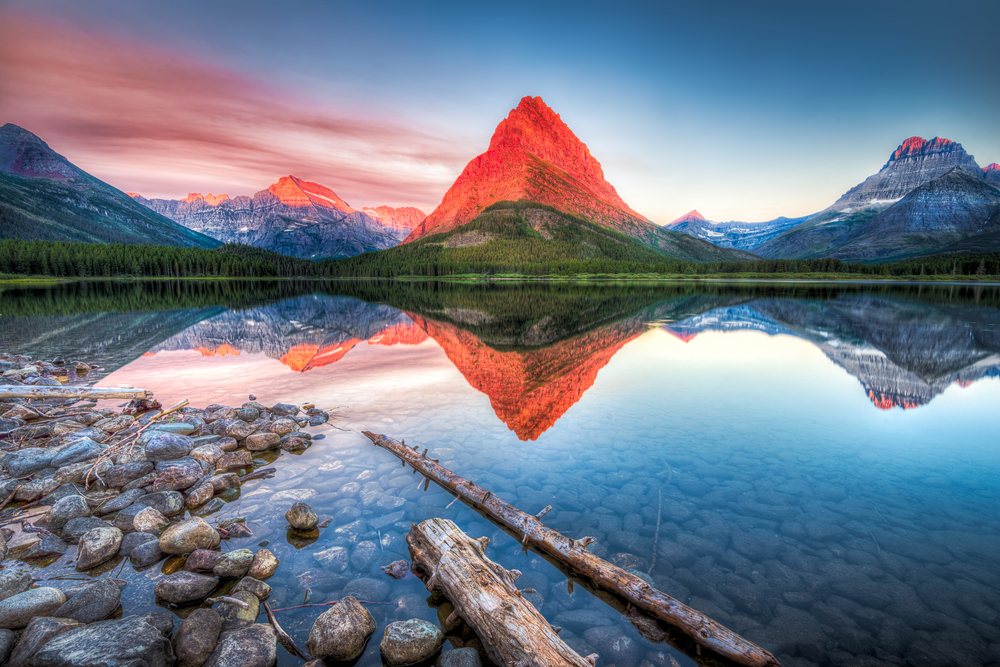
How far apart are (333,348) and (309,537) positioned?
21.0 metres

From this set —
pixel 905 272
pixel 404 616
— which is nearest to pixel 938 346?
pixel 404 616

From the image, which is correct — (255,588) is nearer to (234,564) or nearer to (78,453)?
(234,564)

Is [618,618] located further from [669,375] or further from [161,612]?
[669,375]

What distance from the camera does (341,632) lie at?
18.0 feet

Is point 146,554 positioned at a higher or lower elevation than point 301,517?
lower

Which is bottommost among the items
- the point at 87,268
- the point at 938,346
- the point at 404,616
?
the point at 404,616

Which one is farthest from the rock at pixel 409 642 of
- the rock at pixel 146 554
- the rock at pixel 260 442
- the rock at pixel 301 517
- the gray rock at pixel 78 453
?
the gray rock at pixel 78 453

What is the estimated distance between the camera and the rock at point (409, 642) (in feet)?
17.5

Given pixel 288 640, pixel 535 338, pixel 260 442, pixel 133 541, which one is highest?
pixel 535 338

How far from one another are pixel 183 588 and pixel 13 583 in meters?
2.30

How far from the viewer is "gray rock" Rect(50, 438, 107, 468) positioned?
32.0 feet

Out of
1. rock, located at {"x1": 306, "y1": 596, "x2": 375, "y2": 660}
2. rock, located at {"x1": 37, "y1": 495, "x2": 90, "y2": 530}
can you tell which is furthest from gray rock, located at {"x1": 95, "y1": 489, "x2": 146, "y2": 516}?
rock, located at {"x1": 306, "y1": 596, "x2": 375, "y2": 660}

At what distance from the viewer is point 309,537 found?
7859 mm

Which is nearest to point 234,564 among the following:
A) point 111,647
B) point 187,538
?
point 187,538
